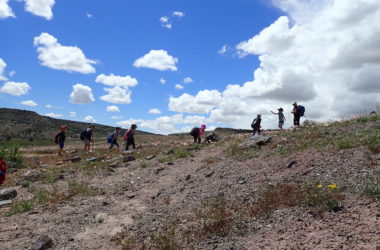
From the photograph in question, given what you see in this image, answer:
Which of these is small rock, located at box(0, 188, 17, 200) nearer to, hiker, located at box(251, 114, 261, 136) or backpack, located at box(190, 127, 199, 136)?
backpack, located at box(190, 127, 199, 136)

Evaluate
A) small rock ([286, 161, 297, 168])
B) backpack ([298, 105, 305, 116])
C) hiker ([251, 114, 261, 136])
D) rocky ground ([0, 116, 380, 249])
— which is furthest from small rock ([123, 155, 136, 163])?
backpack ([298, 105, 305, 116])

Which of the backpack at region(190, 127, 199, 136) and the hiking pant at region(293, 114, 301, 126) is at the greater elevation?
the hiking pant at region(293, 114, 301, 126)

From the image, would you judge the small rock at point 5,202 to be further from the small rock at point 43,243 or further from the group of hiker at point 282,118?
the group of hiker at point 282,118

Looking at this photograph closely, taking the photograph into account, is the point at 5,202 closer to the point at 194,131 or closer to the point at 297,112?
the point at 194,131

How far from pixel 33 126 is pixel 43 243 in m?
105

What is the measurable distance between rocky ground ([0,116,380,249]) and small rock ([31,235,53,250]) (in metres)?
0.14

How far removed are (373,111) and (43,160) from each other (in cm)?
2382

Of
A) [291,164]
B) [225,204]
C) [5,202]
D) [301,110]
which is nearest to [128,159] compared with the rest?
[5,202]

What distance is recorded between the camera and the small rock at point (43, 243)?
326 inches

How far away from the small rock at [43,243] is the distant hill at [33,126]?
84.4m

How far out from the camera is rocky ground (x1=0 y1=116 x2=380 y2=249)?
705cm

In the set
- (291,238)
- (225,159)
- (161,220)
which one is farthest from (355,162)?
(225,159)

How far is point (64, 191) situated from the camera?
14.0m

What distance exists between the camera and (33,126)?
104625 millimetres
